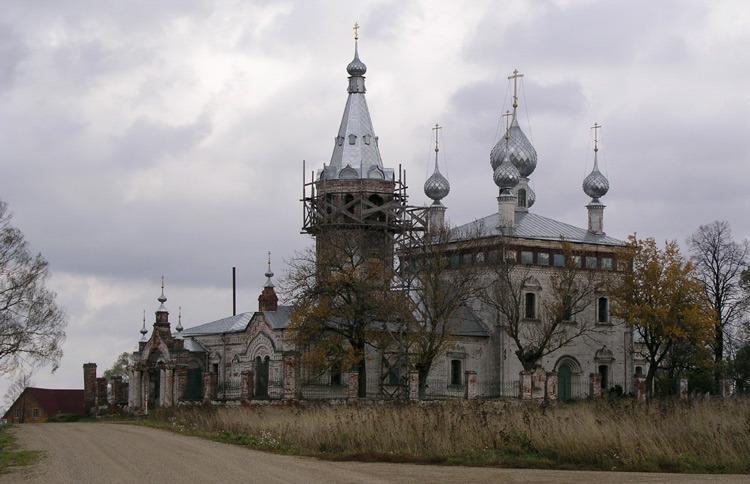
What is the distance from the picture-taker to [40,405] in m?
61.6

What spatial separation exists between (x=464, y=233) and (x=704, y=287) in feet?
32.8

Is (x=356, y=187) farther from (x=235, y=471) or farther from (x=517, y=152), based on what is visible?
(x=235, y=471)

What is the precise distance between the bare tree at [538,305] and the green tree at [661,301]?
4.57ft

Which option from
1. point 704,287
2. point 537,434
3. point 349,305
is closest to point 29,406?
point 349,305

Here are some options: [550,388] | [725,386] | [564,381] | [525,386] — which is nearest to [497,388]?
[564,381]

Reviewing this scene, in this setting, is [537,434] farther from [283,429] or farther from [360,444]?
[283,429]

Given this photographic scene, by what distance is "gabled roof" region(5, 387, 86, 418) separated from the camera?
61.6 meters

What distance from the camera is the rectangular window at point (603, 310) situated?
1858 inches

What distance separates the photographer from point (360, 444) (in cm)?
2042

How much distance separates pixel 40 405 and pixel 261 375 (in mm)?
24354

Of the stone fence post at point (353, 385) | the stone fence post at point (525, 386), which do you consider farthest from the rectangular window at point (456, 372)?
the stone fence post at point (353, 385)

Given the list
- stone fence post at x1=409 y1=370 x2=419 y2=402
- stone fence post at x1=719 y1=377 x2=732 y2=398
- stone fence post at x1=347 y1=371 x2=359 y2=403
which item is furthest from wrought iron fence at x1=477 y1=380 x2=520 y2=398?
stone fence post at x1=719 y1=377 x2=732 y2=398

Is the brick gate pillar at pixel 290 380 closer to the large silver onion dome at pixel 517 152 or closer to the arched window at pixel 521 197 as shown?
the large silver onion dome at pixel 517 152

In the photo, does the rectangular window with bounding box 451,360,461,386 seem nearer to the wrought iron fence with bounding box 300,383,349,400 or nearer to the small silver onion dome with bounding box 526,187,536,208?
the wrought iron fence with bounding box 300,383,349,400
